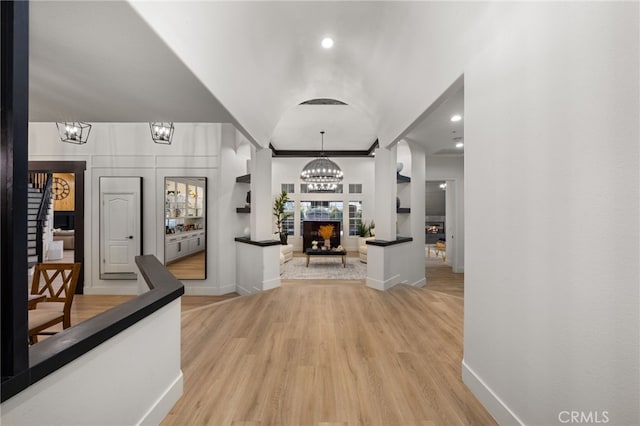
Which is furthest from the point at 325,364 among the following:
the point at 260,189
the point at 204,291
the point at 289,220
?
the point at 289,220

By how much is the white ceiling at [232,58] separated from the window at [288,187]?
5634 mm

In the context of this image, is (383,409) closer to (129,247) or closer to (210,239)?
(210,239)

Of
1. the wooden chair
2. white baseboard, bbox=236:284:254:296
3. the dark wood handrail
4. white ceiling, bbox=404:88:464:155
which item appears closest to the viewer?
the dark wood handrail

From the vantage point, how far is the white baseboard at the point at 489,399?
5.04 feet

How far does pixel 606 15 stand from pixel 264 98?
10.7 feet

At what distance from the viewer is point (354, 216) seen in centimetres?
973

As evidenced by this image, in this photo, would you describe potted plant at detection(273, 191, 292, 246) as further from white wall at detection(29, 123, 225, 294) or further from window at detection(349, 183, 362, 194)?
white wall at detection(29, 123, 225, 294)

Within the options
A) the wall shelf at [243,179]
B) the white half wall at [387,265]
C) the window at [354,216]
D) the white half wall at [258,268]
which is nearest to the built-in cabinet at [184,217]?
the wall shelf at [243,179]

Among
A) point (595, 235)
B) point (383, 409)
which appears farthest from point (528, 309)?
point (383, 409)

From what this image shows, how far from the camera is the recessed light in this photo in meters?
2.99

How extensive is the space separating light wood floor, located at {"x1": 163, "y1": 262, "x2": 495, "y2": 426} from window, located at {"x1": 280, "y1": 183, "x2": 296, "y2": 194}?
6383 millimetres

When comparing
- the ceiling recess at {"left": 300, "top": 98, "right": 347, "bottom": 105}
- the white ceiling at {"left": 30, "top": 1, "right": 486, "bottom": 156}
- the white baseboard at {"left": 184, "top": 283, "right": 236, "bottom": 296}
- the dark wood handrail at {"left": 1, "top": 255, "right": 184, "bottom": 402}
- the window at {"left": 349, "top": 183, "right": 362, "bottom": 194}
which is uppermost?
the ceiling recess at {"left": 300, "top": 98, "right": 347, "bottom": 105}

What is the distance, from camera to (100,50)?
1712 millimetres

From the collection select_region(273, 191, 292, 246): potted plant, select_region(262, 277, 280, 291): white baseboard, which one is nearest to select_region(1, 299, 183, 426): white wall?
select_region(262, 277, 280, 291): white baseboard
